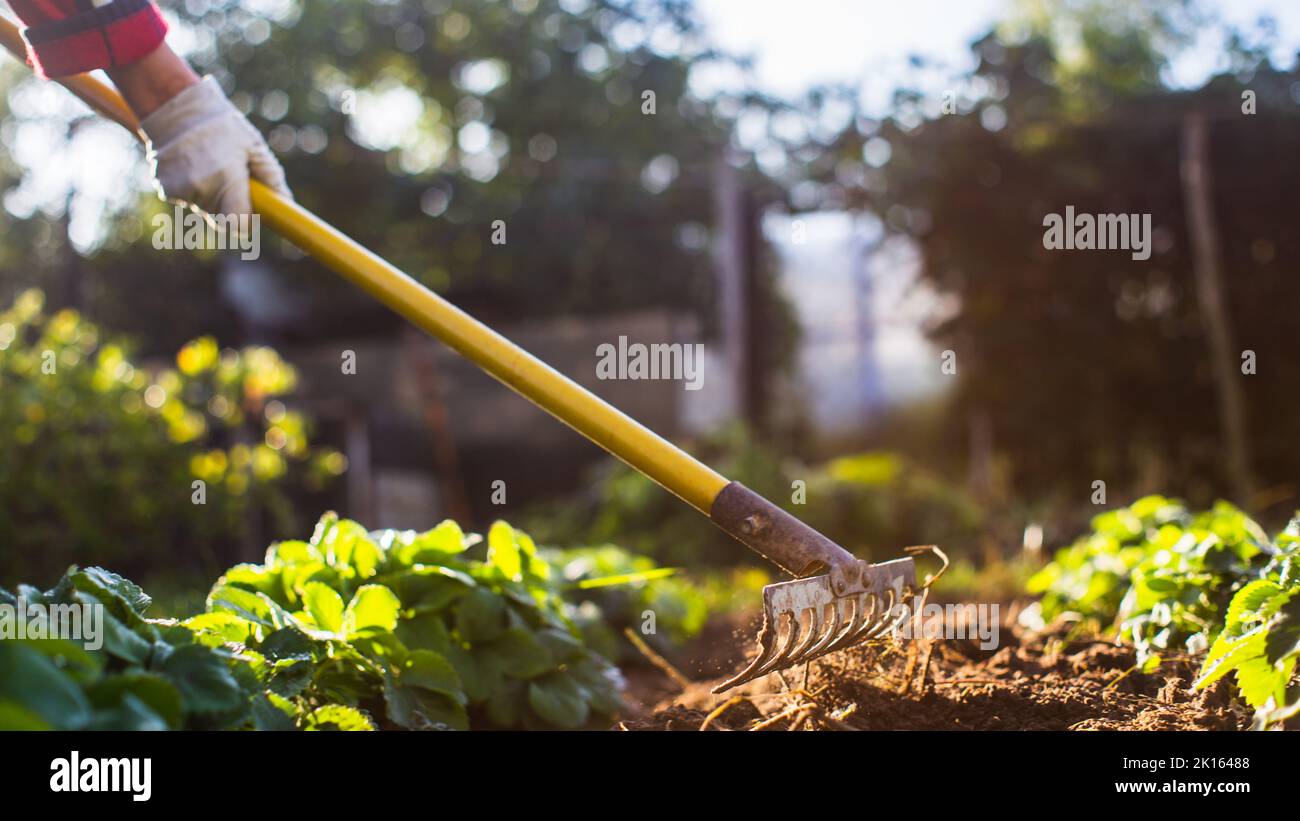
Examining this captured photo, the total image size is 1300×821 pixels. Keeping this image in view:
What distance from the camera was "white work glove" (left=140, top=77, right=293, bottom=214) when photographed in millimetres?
2252

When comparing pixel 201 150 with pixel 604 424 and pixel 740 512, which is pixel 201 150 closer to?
pixel 604 424

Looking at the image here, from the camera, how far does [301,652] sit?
159cm

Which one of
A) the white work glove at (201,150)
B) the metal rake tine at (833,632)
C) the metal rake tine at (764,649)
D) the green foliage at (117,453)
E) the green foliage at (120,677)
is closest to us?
the green foliage at (120,677)

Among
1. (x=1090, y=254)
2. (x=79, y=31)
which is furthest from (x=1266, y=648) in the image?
(x=1090, y=254)

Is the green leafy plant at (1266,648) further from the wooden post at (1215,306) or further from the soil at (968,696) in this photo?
the wooden post at (1215,306)

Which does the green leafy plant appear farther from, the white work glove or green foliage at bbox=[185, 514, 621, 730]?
the white work glove

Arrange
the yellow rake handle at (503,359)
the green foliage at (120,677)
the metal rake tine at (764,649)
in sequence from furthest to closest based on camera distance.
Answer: the yellow rake handle at (503,359)
the metal rake tine at (764,649)
the green foliage at (120,677)

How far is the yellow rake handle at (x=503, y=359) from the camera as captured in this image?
1.83 metres

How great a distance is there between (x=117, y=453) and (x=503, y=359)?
345cm

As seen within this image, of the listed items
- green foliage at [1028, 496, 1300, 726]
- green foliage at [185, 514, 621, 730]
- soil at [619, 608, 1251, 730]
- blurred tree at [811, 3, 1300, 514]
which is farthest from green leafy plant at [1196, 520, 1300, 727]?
blurred tree at [811, 3, 1300, 514]

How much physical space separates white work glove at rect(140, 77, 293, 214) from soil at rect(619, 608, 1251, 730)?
1374 mm

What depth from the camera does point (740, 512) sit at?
180cm

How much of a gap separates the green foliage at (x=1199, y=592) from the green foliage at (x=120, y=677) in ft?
4.16

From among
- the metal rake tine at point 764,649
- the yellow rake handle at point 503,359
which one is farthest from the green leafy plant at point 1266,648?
the yellow rake handle at point 503,359
